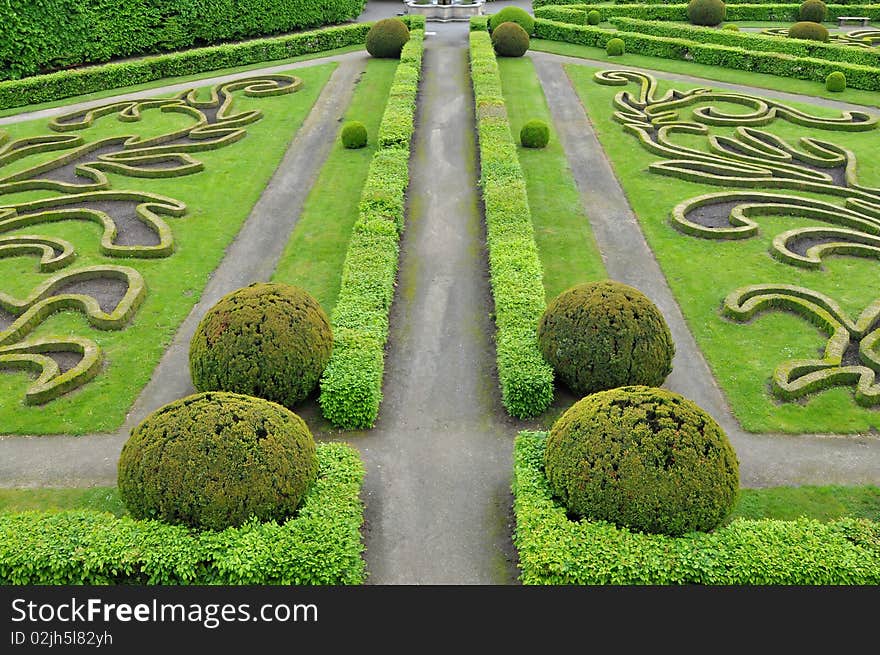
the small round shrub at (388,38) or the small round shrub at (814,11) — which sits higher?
the small round shrub at (388,38)

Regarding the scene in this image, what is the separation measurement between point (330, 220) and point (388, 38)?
23.7 metres

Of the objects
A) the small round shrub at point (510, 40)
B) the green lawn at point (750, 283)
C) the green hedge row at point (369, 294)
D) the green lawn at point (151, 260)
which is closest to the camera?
the green hedge row at point (369, 294)

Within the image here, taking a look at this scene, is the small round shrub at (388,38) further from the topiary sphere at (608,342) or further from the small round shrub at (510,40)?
the topiary sphere at (608,342)

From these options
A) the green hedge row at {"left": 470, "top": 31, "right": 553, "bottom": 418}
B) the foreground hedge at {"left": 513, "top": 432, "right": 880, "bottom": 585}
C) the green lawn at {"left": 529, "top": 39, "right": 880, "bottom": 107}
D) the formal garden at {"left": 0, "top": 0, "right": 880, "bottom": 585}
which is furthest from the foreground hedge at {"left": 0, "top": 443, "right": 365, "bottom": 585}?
the green lawn at {"left": 529, "top": 39, "right": 880, "bottom": 107}

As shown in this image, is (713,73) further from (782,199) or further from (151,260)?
(151,260)

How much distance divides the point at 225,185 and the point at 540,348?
55.7 ft

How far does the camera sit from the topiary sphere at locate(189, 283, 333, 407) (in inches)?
580

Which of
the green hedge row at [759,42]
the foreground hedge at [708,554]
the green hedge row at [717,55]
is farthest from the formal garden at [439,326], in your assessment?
the green hedge row at [759,42]

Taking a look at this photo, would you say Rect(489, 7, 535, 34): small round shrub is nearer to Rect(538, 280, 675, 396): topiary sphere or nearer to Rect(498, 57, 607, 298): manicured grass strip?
Rect(498, 57, 607, 298): manicured grass strip

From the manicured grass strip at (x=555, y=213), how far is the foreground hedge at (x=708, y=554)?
9756mm

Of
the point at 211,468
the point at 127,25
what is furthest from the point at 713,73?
the point at 211,468

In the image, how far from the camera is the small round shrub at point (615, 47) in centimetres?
4541

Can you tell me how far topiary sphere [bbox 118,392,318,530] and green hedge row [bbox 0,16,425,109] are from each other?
115ft

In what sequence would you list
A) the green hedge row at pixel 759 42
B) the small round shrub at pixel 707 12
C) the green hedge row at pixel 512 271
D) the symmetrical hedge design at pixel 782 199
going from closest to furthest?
1. the green hedge row at pixel 512 271
2. the symmetrical hedge design at pixel 782 199
3. the green hedge row at pixel 759 42
4. the small round shrub at pixel 707 12
